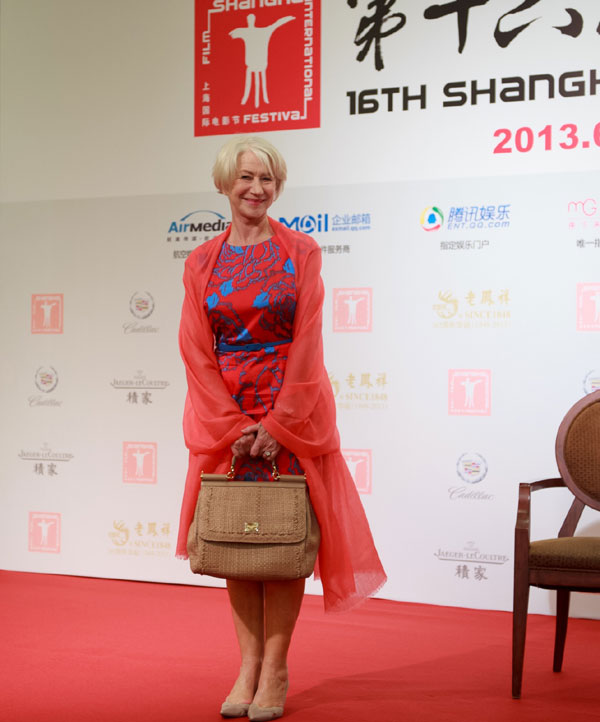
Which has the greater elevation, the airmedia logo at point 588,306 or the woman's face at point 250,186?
the woman's face at point 250,186

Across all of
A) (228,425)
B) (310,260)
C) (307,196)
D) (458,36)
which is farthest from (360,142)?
(228,425)

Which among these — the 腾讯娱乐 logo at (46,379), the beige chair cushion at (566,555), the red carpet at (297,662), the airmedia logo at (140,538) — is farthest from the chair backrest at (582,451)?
the 腾讯娱乐 logo at (46,379)

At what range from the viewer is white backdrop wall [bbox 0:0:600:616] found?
432 cm

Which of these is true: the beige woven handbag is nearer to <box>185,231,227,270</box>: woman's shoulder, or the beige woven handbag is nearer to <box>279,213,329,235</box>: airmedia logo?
<box>185,231,227,270</box>: woman's shoulder

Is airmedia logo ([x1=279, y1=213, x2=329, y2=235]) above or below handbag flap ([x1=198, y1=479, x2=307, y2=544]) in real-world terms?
above

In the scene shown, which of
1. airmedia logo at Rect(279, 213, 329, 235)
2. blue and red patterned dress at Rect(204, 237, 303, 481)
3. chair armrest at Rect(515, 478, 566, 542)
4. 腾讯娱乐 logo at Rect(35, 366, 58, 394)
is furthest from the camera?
腾讯娱乐 logo at Rect(35, 366, 58, 394)

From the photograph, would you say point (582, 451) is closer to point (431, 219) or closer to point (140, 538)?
point (431, 219)

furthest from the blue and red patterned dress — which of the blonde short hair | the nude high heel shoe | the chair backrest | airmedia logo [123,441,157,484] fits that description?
airmedia logo [123,441,157,484]

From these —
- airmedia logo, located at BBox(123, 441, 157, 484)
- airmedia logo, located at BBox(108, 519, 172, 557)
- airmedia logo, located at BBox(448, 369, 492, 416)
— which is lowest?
airmedia logo, located at BBox(108, 519, 172, 557)

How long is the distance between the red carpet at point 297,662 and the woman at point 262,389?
0.92 ft

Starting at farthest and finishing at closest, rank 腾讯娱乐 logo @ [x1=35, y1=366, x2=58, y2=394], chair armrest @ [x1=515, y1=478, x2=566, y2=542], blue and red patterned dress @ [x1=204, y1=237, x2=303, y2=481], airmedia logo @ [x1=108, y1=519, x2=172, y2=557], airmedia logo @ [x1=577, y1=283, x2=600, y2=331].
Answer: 腾讯娱乐 logo @ [x1=35, y1=366, x2=58, y2=394] < airmedia logo @ [x1=108, y1=519, x2=172, y2=557] < airmedia logo @ [x1=577, y1=283, x2=600, y2=331] < chair armrest @ [x1=515, y1=478, x2=566, y2=542] < blue and red patterned dress @ [x1=204, y1=237, x2=303, y2=481]

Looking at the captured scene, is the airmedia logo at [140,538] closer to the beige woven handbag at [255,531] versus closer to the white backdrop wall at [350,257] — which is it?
the white backdrop wall at [350,257]

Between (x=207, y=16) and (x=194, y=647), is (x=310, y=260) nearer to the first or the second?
(x=194, y=647)

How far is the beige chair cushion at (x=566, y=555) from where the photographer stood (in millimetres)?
2990
